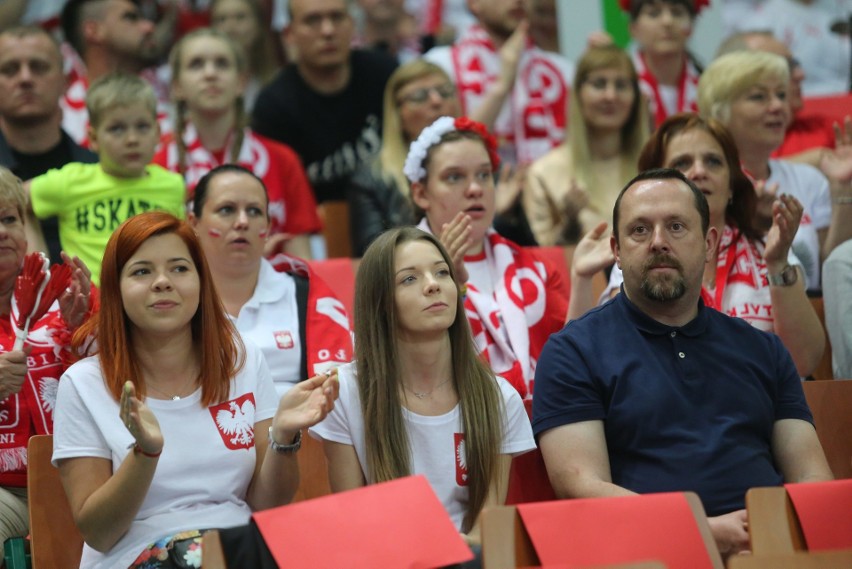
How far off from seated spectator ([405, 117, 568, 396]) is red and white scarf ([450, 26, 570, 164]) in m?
1.62

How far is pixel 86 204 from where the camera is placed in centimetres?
453

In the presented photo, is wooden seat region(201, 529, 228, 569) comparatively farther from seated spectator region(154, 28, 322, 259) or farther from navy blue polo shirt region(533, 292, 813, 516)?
seated spectator region(154, 28, 322, 259)

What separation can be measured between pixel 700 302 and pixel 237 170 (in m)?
1.60

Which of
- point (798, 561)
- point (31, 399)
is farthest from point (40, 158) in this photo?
point (798, 561)

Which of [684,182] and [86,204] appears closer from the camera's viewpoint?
[684,182]

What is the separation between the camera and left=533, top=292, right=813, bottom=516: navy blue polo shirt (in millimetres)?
3189

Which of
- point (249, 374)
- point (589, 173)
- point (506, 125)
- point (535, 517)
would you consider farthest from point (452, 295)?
point (506, 125)

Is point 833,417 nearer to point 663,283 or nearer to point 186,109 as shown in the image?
point 663,283

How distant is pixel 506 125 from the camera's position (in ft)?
20.0

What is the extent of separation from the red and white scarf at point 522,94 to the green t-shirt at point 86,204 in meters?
2.00

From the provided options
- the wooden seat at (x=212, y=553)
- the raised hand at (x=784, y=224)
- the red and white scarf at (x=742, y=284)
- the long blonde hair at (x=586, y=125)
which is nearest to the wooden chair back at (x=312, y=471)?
the wooden seat at (x=212, y=553)

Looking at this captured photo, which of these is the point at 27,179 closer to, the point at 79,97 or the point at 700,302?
the point at 79,97

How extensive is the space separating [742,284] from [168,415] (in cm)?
188

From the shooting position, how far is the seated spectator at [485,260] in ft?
13.3
